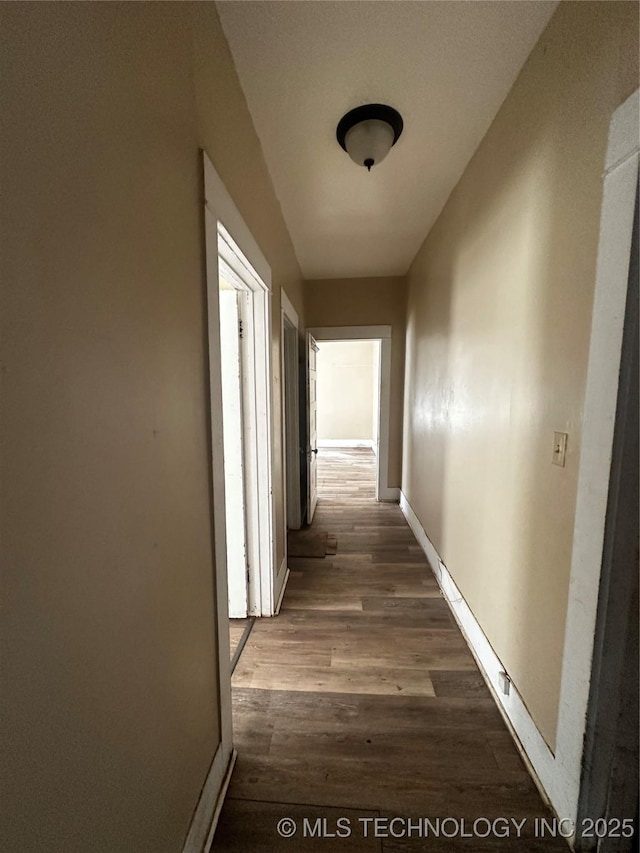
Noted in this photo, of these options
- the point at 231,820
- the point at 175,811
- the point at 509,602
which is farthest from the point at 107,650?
the point at 509,602

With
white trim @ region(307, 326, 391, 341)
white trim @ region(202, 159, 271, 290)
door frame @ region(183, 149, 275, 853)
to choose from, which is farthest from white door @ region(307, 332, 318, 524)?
door frame @ region(183, 149, 275, 853)

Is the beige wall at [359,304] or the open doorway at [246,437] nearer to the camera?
the open doorway at [246,437]

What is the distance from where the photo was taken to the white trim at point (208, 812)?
0.93 meters

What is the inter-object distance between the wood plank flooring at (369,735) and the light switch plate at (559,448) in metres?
1.16

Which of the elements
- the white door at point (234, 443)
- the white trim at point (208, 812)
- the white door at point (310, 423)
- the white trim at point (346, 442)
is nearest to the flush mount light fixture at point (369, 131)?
the white door at point (234, 443)

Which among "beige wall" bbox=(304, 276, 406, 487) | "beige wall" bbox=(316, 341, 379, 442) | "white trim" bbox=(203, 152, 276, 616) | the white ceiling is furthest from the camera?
"beige wall" bbox=(316, 341, 379, 442)

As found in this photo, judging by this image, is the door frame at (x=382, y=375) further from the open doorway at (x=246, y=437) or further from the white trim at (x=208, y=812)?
the white trim at (x=208, y=812)

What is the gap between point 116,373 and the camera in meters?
0.63

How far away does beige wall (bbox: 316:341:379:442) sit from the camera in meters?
8.12

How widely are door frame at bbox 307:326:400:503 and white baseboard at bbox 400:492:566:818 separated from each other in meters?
1.81

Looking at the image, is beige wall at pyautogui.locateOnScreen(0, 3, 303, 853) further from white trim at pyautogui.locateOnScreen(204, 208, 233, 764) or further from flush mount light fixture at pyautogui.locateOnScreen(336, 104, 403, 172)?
flush mount light fixture at pyautogui.locateOnScreen(336, 104, 403, 172)

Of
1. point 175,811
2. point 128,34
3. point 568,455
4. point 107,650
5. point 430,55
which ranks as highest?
point 430,55

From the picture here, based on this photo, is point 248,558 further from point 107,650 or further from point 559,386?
point 559,386

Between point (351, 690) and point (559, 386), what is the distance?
1.60 metres
